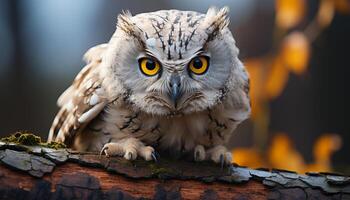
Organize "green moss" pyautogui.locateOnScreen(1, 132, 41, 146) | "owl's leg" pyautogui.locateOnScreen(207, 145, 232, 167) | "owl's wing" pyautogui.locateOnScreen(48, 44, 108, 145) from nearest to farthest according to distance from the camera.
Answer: "green moss" pyautogui.locateOnScreen(1, 132, 41, 146), "owl's leg" pyautogui.locateOnScreen(207, 145, 232, 167), "owl's wing" pyautogui.locateOnScreen(48, 44, 108, 145)

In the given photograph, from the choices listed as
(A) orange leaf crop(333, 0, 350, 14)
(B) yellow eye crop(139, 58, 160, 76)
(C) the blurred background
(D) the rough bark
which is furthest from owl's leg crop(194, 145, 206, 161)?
(A) orange leaf crop(333, 0, 350, 14)

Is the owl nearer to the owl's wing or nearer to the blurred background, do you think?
the owl's wing

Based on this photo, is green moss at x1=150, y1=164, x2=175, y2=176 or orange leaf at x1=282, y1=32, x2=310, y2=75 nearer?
green moss at x1=150, y1=164, x2=175, y2=176

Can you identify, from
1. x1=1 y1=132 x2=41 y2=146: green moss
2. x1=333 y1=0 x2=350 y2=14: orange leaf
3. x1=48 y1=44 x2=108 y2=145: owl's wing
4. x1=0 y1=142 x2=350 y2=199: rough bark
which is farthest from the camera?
x1=333 y1=0 x2=350 y2=14: orange leaf

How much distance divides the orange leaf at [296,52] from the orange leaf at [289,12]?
7 centimetres

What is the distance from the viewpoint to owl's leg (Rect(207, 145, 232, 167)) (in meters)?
1.90

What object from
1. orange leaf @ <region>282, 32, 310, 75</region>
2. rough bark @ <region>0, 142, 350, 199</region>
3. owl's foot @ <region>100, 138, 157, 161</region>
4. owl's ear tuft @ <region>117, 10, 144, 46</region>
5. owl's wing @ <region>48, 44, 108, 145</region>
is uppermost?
orange leaf @ <region>282, 32, 310, 75</region>

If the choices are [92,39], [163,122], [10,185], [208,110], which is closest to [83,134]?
[163,122]

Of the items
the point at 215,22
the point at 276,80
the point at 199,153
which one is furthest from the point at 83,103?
the point at 276,80

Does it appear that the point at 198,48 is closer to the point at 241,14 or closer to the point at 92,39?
the point at 241,14

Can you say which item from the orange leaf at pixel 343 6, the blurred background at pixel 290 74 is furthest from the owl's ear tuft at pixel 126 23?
the orange leaf at pixel 343 6

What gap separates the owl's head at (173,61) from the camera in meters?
1.71

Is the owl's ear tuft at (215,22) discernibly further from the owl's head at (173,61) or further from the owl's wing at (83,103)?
the owl's wing at (83,103)

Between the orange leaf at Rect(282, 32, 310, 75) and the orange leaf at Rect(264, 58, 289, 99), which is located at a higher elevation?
the orange leaf at Rect(282, 32, 310, 75)
